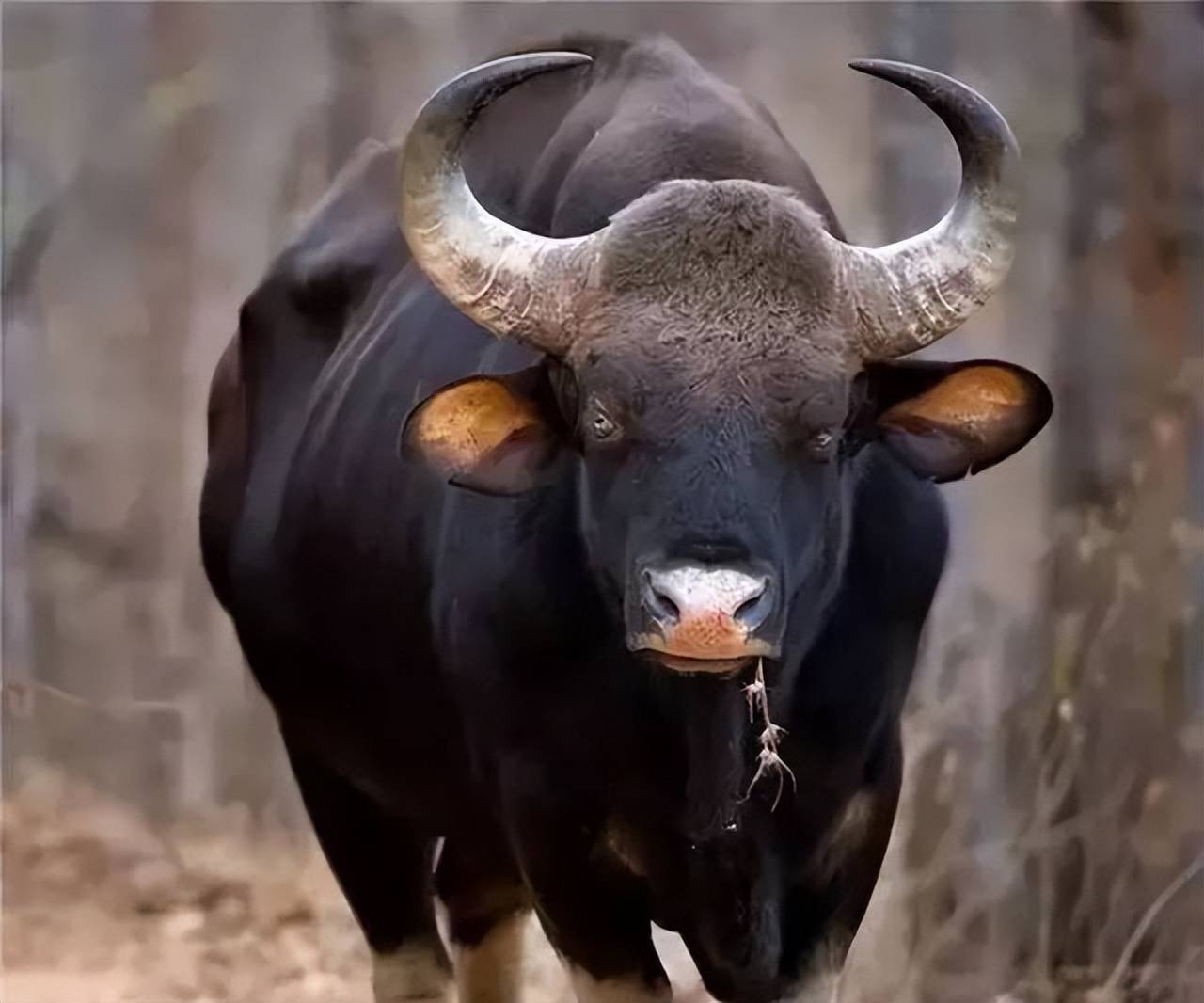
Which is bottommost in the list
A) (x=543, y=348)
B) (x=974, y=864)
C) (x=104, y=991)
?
(x=104, y=991)

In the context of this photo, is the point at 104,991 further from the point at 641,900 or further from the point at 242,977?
the point at 641,900

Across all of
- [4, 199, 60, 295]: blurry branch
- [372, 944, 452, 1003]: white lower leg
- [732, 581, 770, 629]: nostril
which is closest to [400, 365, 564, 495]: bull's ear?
[732, 581, 770, 629]: nostril

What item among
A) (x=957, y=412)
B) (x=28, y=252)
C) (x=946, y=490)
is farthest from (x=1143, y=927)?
(x=28, y=252)

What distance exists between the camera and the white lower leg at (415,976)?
4.71 metres

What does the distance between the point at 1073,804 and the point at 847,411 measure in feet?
8.72

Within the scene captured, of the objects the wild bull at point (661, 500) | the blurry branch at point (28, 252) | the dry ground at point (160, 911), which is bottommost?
the dry ground at point (160, 911)

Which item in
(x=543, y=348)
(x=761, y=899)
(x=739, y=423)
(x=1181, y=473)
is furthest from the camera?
(x=1181, y=473)

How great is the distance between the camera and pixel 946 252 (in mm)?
3209

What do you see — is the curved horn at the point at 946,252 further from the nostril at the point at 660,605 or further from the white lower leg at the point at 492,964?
the white lower leg at the point at 492,964

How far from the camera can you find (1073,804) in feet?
17.8

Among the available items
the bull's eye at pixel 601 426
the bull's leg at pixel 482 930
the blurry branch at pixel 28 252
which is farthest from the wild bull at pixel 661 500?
the blurry branch at pixel 28 252

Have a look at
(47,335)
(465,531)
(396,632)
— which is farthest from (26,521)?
(465,531)

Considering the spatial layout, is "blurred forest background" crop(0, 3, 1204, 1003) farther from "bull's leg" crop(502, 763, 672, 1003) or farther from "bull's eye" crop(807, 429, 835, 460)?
"bull's eye" crop(807, 429, 835, 460)

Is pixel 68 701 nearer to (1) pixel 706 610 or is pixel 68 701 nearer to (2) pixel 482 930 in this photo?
(2) pixel 482 930
